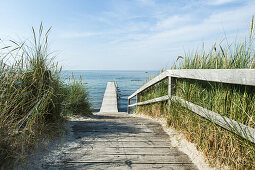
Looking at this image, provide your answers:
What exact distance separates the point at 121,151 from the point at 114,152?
9 cm

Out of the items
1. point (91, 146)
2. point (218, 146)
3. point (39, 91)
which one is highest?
point (39, 91)

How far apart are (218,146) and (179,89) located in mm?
1262

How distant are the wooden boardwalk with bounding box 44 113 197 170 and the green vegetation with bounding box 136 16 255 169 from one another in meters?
0.33

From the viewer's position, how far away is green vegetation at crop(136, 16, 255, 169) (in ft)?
5.73

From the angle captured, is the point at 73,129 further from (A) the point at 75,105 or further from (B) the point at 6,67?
(A) the point at 75,105

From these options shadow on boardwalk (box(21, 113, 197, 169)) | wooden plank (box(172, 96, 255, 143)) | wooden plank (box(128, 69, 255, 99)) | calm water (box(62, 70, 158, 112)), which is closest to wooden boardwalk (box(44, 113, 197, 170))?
shadow on boardwalk (box(21, 113, 197, 169))

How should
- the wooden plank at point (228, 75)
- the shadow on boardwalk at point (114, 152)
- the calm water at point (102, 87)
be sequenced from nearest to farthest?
the wooden plank at point (228, 75), the shadow on boardwalk at point (114, 152), the calm water at point (102, 87)

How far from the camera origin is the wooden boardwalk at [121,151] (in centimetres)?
217

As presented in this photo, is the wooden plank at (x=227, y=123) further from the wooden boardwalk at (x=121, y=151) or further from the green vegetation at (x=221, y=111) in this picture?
the wooden boardwalk at (x=121, y=151)

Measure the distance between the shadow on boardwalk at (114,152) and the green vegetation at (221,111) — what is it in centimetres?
34

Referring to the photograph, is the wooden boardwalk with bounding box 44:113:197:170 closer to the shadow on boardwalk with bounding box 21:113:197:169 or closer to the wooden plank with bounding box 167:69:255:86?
the shadow on boardwalk with bounding box 21:113:197:169

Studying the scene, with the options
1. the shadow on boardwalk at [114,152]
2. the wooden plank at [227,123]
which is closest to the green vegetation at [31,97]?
the shadow on boardwalk at [114,152]

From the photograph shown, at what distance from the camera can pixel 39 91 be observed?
8.84 feet

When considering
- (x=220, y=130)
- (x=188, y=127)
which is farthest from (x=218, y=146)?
(x=188, y=127)
